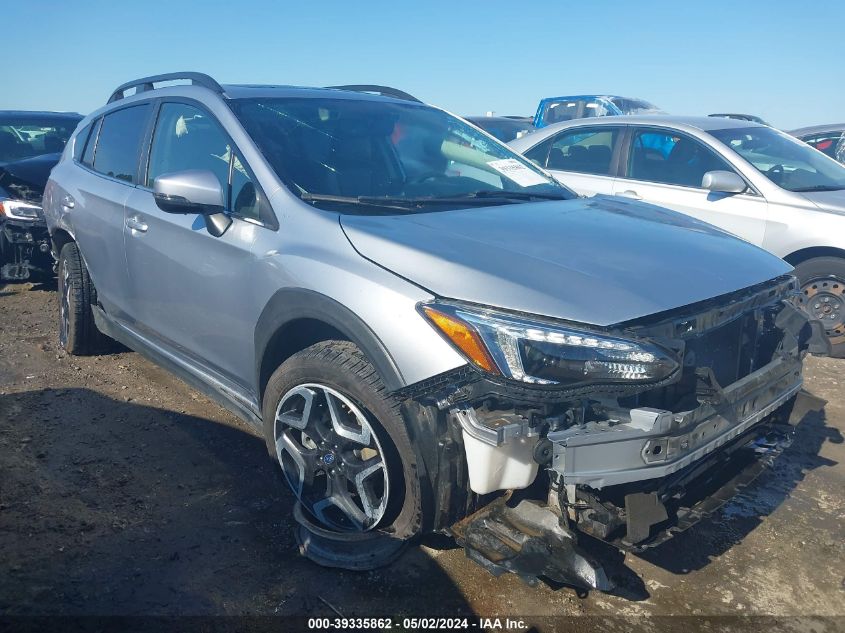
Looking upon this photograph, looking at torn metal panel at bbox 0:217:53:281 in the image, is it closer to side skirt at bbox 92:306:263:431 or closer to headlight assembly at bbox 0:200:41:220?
headlight assembly at bbox 0:200:41:220

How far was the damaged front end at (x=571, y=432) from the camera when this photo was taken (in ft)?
6.89

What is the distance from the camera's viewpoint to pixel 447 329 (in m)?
2.19

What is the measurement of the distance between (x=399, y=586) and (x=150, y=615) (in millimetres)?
879

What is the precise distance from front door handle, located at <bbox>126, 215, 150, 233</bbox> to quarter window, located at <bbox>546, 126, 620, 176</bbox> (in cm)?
412

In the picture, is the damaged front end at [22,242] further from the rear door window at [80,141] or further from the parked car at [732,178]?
the parked car at [732,178]

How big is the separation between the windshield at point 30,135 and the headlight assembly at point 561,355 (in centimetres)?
801

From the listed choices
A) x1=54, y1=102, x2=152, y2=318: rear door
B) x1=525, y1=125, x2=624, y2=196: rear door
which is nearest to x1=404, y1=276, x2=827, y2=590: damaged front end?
x1=54, y1=102, x2=152, y2=318: rear door

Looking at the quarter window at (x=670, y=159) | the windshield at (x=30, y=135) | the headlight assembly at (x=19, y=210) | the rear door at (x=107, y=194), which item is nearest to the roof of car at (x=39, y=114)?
the windshield at (x=30, y=135)

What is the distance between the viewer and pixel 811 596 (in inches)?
104

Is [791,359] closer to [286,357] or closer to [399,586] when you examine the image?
[399,586]

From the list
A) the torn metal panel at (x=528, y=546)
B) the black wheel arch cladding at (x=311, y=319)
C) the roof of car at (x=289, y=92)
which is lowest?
the torn metal panel at (x=528, y=546)

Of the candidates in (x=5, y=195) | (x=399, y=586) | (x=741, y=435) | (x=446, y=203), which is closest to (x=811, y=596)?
Answer: (x=741, y=435)

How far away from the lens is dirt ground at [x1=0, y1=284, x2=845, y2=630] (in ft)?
8.33

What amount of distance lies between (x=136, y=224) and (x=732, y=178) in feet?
13.9
